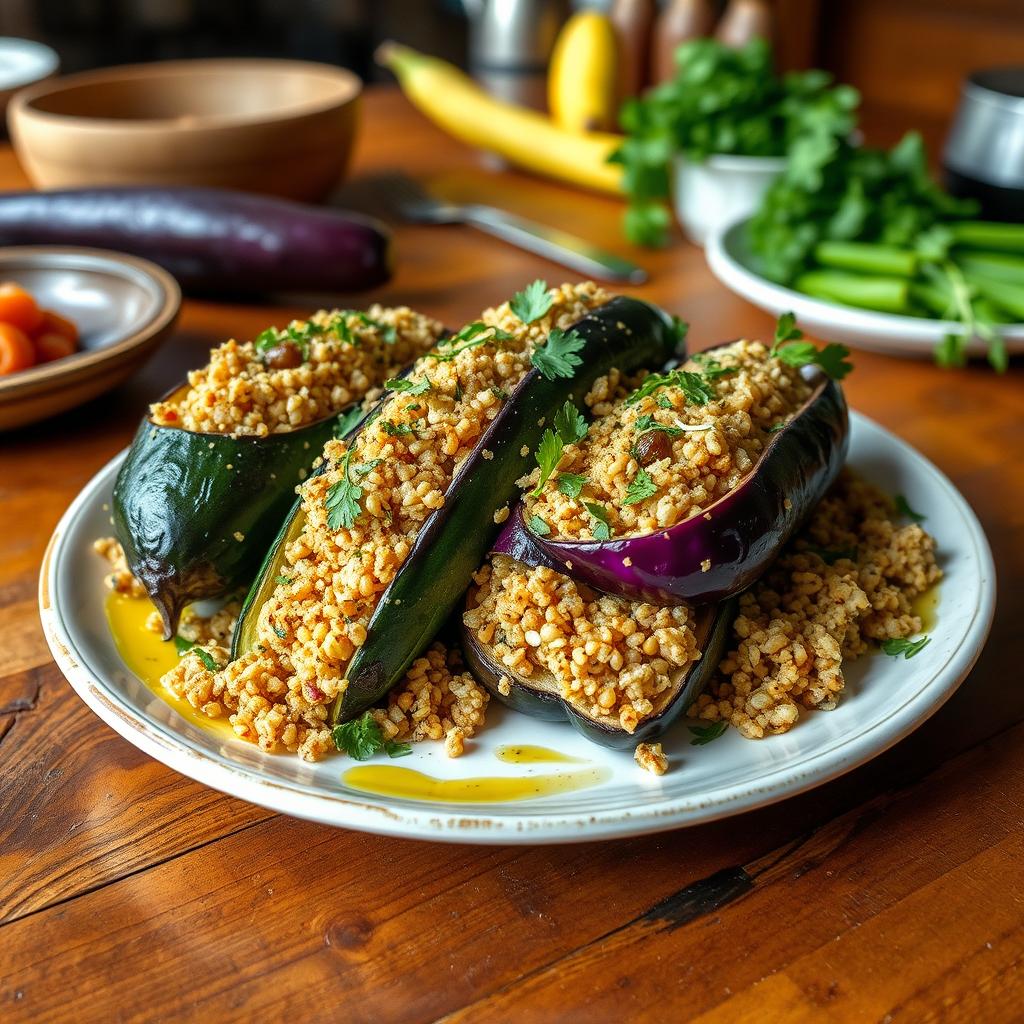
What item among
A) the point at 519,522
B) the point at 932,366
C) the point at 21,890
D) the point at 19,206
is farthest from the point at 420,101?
the point at 21,890

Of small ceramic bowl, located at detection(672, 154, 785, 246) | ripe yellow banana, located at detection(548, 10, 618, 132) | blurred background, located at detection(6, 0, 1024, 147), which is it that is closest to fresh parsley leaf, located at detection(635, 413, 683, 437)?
small ceramic bowl, located at detection(672, 154, 785, 246)

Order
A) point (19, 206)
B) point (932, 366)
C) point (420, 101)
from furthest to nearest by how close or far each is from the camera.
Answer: point (420, 101), point (19, 206), point (932, 366)

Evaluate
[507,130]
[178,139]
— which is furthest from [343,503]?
[507,130]

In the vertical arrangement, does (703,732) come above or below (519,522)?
below

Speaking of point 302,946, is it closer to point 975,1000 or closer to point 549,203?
point 975,1000

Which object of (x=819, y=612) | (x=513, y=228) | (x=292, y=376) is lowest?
(x=513, y=228)

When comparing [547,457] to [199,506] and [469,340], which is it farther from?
[199,506]

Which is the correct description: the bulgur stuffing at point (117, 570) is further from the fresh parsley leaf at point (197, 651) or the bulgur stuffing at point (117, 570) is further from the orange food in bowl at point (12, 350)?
the orange food in bowl at point (12, 350)
